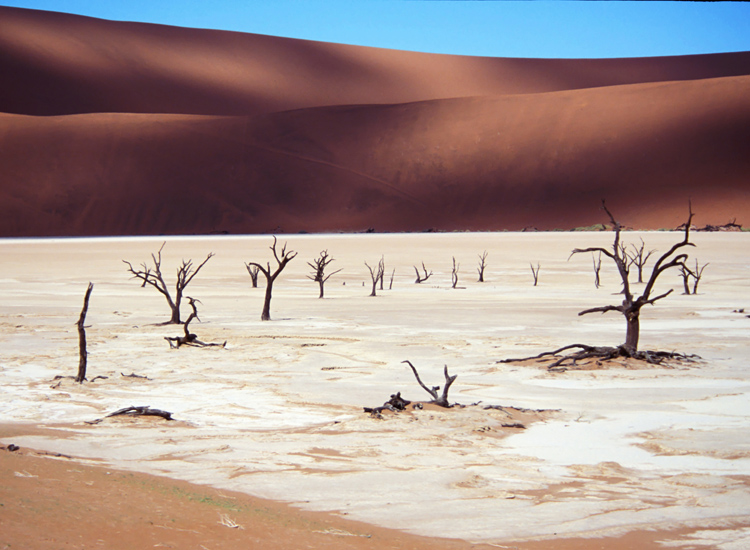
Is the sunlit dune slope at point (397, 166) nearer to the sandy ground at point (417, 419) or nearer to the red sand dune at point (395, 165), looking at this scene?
the red sand dune at point (395, 165)

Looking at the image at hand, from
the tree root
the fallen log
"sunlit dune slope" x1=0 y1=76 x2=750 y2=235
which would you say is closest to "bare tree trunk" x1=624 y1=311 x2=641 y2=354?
the tree root

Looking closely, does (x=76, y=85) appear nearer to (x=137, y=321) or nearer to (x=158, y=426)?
(x=137, y=321)

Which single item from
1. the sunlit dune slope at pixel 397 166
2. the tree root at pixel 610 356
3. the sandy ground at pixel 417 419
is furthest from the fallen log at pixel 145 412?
the sunlit dune slope at pixel 397 166

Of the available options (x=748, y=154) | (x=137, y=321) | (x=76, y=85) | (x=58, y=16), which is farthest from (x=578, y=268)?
(x=58, y=16)

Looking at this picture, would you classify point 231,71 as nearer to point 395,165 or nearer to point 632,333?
point 395,165

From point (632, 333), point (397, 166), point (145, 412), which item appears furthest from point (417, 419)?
point (397, 166)
